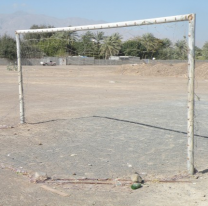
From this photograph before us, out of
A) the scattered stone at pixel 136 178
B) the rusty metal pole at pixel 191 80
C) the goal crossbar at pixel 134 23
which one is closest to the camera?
the scattered stone at pixel 136 178

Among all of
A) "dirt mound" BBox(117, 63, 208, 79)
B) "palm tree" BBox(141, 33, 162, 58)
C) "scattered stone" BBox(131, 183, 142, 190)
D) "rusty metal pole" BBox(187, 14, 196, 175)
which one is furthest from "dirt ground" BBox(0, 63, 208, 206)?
"dirt mound" BBox(117, 63, 208, 79)

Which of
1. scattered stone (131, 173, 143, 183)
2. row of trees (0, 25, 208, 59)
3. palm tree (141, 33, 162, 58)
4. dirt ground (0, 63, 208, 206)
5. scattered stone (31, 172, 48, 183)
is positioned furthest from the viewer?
palm tree (141, 33, 162, 58)

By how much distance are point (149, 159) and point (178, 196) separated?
202cm

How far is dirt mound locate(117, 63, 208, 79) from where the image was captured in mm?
41419

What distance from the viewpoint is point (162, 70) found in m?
45.1

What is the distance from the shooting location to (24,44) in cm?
1386

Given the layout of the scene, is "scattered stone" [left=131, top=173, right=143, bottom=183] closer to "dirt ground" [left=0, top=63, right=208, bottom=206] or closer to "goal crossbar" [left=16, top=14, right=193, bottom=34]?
"dirt ground" [left=0, top=63, right=208, bottom=206]

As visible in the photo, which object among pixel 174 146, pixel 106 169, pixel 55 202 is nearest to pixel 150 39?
pixel 174 146

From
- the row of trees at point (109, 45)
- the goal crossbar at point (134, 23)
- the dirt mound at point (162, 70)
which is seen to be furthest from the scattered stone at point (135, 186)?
the dirt mound at point (162, 70)

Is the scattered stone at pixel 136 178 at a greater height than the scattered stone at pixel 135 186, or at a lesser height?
greater

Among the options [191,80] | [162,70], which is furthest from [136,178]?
[162,70]

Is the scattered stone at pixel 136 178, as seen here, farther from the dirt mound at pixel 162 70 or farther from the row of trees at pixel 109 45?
the dirt mound at pixel 162 70

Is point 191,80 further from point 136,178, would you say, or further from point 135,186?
point 135,186

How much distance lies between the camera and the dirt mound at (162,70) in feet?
136
